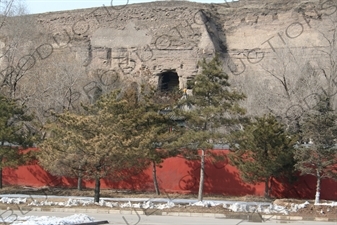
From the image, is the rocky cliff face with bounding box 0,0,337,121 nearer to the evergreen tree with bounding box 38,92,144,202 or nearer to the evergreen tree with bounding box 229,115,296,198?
the evergreen tree with bounding box 229,115,296,198

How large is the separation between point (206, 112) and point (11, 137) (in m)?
8.14

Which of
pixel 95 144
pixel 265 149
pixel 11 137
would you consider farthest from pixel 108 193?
pixel 265 149

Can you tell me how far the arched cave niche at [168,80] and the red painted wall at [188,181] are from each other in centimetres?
2788

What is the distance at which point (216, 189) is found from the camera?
2261 centimetres

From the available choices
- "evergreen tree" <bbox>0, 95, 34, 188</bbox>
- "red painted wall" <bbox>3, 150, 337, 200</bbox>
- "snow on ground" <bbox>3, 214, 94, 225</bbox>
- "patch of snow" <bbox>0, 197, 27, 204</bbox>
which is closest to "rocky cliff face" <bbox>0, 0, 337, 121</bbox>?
"red painted wall" <bbox>3, 150, 337, 200</bbox>

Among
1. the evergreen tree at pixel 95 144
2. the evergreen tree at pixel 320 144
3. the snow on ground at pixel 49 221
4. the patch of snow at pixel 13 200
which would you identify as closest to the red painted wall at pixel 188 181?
the evergreen tree at pixel 320 144

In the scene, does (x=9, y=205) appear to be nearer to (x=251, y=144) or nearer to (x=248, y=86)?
(x=251, y=144)

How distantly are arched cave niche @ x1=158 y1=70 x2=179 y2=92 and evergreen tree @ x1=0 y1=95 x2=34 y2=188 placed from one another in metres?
28.6

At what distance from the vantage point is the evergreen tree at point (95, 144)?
712 inches

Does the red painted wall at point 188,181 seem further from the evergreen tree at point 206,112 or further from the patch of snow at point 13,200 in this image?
the patch of snow at point 13,200

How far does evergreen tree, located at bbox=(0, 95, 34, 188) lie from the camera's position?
72.6 feet

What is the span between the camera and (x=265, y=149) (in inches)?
803

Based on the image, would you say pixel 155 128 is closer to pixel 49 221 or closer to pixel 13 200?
pixel 13 200

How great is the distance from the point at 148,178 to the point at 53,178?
4.31 m
